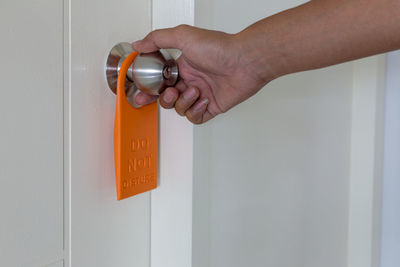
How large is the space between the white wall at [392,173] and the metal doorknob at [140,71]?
2.55 ft

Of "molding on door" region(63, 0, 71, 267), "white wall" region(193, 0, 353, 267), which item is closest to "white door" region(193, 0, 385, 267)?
"white wall" region(193, 0, 353, 267)

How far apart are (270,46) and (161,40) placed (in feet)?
0.42

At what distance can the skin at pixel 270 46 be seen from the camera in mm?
404

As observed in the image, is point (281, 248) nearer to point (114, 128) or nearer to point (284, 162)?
point (284, 162)

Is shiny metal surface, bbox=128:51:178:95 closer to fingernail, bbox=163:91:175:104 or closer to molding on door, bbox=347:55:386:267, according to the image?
fingernail, bbox=163:91:175:104

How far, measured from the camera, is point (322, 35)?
16.7 inches

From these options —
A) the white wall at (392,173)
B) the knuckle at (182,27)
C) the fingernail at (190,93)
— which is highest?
the knuckle at (182,27)

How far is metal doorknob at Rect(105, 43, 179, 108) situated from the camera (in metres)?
0.42

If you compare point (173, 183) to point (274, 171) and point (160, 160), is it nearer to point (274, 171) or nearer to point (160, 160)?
point (160, 160)

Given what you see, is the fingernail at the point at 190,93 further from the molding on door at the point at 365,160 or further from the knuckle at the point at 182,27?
the molding on door at the point at 365,160

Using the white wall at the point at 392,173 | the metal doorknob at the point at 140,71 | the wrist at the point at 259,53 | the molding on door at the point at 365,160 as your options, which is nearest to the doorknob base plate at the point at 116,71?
the metal doorknob at the point at 140,71

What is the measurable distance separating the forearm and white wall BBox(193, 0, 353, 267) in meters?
0.08

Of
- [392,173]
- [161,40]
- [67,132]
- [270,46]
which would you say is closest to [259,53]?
[270,46]

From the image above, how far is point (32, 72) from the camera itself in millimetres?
341
